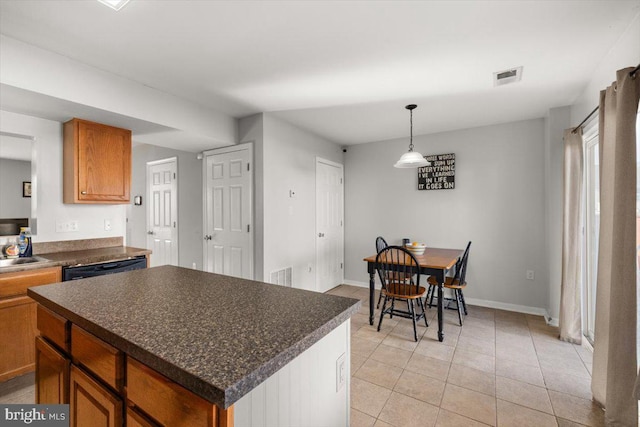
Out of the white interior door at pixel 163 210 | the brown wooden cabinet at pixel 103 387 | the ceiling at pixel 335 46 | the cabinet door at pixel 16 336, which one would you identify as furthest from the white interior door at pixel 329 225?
the brown wooden cabinet at pixel 103 387

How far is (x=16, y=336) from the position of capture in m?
2.10

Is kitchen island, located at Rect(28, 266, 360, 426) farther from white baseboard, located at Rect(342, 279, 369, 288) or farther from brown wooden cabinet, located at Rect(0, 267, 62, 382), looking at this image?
white baseboard, located at Rect(342, 279, 369, 288)

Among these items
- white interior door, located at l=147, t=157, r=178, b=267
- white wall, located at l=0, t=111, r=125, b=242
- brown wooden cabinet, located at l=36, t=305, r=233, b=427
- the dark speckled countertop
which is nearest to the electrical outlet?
the dark speckled countertop

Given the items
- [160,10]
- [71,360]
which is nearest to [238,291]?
[71,360]

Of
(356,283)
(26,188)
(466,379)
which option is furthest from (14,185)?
(356,283)

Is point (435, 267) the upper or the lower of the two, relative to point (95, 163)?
lower

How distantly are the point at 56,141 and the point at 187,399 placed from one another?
313 cm

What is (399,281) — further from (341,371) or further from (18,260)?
(18,260)

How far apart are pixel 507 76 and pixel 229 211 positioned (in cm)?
322

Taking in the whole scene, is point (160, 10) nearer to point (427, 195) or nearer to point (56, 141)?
point (56, 141)

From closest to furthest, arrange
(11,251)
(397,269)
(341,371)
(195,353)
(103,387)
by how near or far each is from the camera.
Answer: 1. (195,353)
2. (103,387)
3. (341,371)
4. (11,251)
5. (397,269)

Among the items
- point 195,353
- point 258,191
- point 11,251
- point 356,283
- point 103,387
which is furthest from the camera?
point 356,283

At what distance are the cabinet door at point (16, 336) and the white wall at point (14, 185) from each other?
42.2 inches

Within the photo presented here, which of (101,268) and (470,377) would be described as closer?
(470,377)
